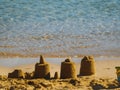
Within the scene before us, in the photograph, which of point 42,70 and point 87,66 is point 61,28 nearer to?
point 87,66

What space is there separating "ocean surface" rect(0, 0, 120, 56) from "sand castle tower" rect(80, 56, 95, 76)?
2.02 meters

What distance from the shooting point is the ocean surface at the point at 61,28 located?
1097 centimetres

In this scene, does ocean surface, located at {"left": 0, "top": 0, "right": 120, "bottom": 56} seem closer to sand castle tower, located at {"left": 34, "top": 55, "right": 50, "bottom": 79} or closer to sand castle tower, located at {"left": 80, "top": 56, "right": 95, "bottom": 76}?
sand castle tower, located at {"left": 80, "top": 56, "right": 95, "bottom": 76}

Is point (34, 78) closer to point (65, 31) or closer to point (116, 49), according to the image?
point (116, 49)

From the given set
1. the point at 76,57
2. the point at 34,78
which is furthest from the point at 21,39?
the point at 34,78

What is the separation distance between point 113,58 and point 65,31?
3.13m

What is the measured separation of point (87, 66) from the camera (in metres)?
8.27

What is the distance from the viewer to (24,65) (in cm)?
948

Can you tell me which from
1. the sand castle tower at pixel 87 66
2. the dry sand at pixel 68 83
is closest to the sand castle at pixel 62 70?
the sand castle tower at pixel 87 66

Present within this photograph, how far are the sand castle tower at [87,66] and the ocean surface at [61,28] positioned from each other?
2020mm

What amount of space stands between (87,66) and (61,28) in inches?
200

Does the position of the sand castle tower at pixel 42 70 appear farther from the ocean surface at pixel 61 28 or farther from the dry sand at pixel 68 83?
the ocean surface at pixel 61 28

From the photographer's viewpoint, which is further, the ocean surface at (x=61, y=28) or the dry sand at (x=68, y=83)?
the ocean surface at (x=61, y=28)

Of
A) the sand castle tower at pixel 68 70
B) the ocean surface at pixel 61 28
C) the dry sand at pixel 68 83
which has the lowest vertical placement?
the dry sand at pixel 68 83
